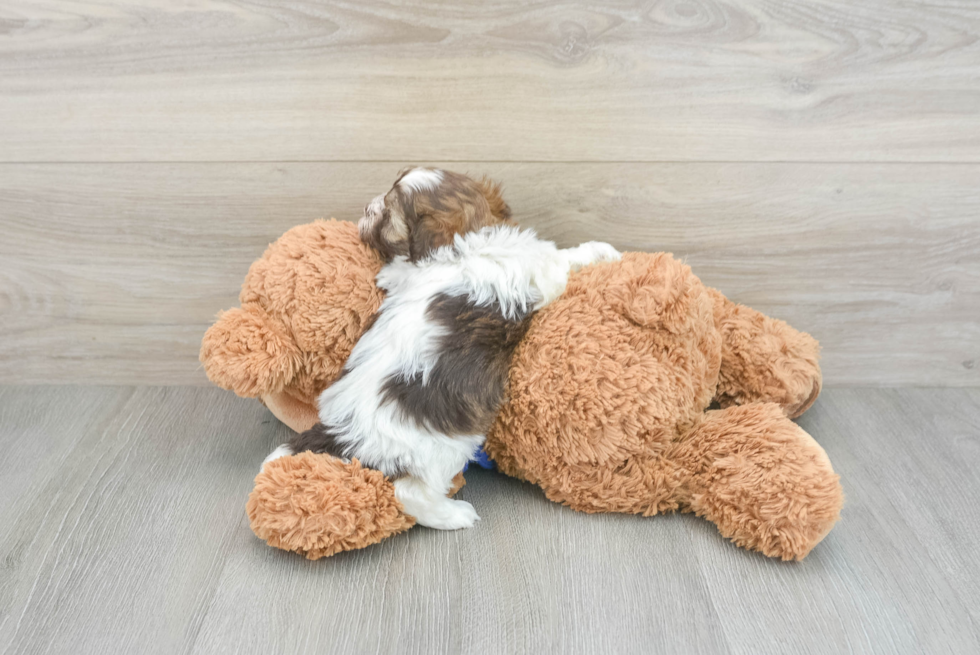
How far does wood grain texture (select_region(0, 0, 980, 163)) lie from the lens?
2.97 ft

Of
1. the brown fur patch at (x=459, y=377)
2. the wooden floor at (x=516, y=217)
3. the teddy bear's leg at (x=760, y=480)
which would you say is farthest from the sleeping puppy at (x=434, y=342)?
the teddy bear's leg at (x=760, y=480)

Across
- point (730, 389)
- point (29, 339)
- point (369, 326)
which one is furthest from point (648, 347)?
point (29, 339)

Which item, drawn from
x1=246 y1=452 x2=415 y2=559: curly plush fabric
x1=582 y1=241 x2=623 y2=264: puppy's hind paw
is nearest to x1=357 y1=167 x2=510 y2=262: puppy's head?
x1=582 y1=241 x2=623 y2=264: puppy's hind paw

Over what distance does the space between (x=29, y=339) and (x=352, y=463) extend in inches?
28.1

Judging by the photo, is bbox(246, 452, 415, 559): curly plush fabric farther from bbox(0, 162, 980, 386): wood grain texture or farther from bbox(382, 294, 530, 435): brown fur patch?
bbox(0, 162, 980, 386): wood grain texture

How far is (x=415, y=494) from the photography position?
780mm

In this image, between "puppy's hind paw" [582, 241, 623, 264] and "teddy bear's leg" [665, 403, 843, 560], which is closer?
"teddy bear's leg" [665, 403, 843, 560]

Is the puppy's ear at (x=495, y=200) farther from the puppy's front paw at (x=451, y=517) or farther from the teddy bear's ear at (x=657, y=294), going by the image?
the puppy's front paw at (x=451, y=517)

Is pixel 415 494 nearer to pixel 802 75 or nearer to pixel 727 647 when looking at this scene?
pixel 727 647

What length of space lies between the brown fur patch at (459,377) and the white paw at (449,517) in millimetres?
104

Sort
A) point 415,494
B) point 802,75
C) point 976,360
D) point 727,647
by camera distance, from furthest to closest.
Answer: point 976,360 → point 802,75 → point 415,494 → point 727,647

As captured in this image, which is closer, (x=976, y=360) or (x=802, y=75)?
(x=802, y=75)

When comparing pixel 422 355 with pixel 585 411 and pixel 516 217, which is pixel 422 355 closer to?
pixel 585 411

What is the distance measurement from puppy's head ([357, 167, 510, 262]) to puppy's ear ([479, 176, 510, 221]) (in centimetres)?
1
